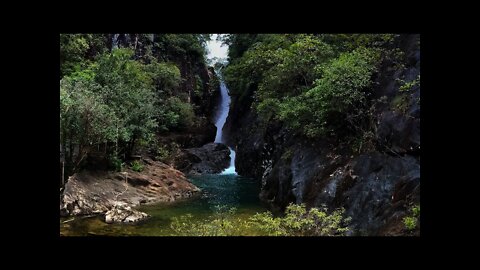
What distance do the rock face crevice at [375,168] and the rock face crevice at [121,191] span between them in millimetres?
4453

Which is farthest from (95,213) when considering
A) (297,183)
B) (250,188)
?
(250,188)

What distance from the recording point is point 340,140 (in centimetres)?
1177

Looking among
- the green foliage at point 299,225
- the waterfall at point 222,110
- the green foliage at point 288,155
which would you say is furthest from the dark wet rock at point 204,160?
the green foliage at point 299,225

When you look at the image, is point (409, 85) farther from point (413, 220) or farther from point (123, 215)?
point (123, 215)

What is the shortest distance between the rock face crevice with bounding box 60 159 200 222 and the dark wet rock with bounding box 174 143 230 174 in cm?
725

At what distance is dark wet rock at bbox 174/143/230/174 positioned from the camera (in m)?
26.0

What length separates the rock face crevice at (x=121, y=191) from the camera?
38.4 feet

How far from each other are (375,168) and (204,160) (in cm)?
1887

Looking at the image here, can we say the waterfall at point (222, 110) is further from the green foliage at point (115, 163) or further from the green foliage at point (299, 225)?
the green foliage at point (299, 225)

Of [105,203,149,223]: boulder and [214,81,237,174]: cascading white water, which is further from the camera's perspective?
[214,81,237,174]: cascading white water

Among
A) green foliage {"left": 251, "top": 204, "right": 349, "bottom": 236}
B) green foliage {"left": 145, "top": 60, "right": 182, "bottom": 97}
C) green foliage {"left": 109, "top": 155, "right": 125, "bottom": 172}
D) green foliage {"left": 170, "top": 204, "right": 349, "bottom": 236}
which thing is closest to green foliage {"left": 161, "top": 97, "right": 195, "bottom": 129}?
green foliage {"left": 145, "top": 60, "right": 182, "bottom": 97}

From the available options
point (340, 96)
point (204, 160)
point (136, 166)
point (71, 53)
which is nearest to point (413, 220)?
point (340, 96)

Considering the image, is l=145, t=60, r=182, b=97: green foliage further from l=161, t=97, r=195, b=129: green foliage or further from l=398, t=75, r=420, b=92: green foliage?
l=398, t=75, r=420, b=92: green foliage
